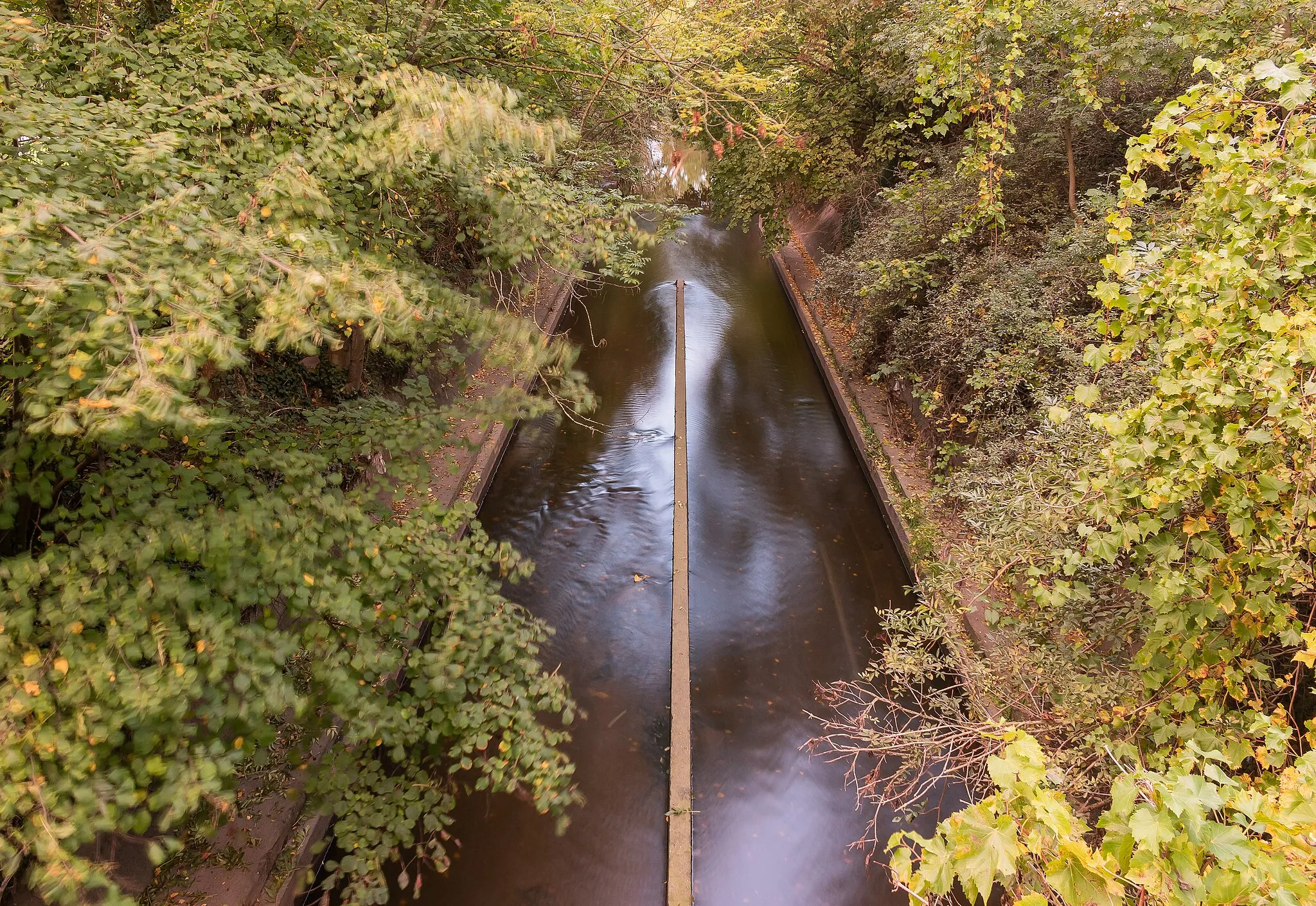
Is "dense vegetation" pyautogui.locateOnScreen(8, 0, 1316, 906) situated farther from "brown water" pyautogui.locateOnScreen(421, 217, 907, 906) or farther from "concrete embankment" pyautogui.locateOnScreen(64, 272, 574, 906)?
"brown water" pyautogui.locateOnScreen(421, 217, 907, 906)

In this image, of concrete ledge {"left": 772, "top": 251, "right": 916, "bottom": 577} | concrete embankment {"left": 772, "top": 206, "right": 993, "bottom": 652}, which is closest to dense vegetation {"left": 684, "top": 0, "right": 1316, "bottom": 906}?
concrete embankment {"left": 772, "top": 206, "right": 993, "bottom": 652}

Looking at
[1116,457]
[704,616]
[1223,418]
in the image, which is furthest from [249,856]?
[1223,418]

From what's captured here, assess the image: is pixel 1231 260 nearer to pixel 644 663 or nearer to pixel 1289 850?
pixel 1289 850

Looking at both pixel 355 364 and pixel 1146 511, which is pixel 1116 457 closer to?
pixel 1146 511

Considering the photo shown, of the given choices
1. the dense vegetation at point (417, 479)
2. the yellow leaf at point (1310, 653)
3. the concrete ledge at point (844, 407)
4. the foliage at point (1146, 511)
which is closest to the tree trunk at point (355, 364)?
the dense vegetation at point (417, 479)

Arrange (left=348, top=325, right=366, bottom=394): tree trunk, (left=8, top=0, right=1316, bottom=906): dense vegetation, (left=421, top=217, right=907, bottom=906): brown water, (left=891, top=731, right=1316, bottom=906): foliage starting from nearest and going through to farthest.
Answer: (left=891, top=731, right=1316, bottom=906): foliage → (left=8, top=0, right=1316, bottom=906): dense vegetation → (left=421, top=217, right=907, bottom=906): brown water → (left=348, top=325, right=366, bottom=394): tree trunk

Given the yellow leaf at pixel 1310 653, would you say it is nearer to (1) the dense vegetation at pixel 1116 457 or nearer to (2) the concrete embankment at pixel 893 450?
(1) the dense vegetation at pixel 1116 457
